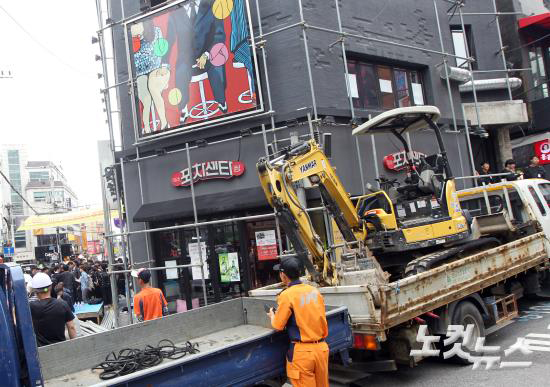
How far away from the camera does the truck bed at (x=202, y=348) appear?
153 inches

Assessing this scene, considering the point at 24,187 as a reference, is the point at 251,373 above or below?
below

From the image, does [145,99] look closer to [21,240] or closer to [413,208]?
[413,208]

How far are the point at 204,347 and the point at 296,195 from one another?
245cm

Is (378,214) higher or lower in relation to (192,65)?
lower

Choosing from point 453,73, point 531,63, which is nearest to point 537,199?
point 453,73

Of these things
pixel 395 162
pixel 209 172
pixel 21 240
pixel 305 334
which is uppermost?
pixel 21 240

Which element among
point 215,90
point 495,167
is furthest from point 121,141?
point 495,167

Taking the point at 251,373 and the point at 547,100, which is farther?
the point at 547,100

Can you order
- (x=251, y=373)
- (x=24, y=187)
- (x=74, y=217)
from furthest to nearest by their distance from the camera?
(x=24, y=187) < (x=74, y=217) < (x=251, y=373)

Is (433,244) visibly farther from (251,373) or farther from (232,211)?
(232,211)

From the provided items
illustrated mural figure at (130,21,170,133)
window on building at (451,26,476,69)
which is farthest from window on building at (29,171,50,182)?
window on building at (451,26,476,69)

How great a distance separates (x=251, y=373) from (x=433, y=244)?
13.1 ft

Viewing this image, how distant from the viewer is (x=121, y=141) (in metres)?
12.7

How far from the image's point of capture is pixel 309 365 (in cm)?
431
